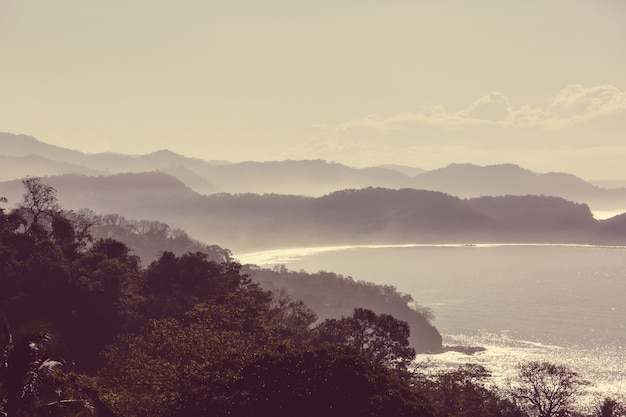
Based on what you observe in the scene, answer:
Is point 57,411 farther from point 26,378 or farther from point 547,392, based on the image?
point 547,392

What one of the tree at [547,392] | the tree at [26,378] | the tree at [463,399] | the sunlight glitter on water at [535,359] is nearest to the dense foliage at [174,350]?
the tree at [26,378]

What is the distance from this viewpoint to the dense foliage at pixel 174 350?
3497 cm

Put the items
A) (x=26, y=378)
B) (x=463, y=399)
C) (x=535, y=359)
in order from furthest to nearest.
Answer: (x=535, y=359), (x=463, y=399), (x=26, y=378)

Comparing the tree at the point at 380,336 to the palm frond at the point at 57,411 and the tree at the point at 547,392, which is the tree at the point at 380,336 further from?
the palm frond at the point at 57,411

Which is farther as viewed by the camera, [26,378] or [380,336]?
[380,336]

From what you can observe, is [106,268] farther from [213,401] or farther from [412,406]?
[412,406]

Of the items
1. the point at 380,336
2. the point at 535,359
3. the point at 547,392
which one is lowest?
the point at 535,359

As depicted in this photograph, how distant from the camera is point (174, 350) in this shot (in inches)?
1978

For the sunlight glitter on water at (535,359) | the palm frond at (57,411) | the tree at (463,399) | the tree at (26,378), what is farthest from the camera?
the sunlight glitter on water at (535,359)

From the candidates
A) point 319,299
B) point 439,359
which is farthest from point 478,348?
point 319,299

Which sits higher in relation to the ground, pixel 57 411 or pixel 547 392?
pixel 57 411

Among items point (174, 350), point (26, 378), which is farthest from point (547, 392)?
point (26, 378)

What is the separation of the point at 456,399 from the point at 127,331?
3628 centimetres

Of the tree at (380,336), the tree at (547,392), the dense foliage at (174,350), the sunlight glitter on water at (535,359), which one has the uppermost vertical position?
the dense foliage at (174,350)
